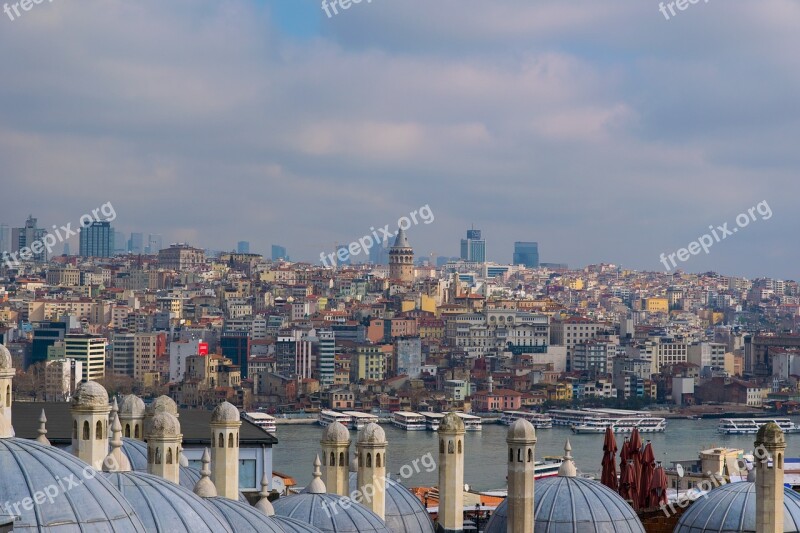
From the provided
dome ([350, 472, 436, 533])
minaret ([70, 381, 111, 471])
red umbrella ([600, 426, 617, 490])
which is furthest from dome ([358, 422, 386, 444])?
red umbrella ([600, 426, 617, 490])

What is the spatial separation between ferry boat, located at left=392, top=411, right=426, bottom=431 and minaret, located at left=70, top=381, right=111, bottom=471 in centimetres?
2255

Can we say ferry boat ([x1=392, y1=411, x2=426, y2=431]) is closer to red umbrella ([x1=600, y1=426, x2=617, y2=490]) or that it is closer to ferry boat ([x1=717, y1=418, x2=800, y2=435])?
ferry boat ([x1=717, y1=418, x2=800, y2=435])

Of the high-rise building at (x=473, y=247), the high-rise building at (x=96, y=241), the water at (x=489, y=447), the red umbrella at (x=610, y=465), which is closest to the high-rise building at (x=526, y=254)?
the high-rise building at (x=473, y=247)

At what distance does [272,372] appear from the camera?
33.0 meters

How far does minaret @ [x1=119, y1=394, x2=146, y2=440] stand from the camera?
6.23 m

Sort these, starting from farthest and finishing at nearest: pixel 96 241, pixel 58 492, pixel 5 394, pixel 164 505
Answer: pixel 96 241, pixel 164 505, pixel 5 394, pixel 58 492

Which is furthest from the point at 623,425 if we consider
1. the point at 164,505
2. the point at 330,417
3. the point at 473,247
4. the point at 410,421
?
the point at 473,247

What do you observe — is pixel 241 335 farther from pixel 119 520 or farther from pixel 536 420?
pixel 119 520

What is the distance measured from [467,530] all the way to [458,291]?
40.3 meters

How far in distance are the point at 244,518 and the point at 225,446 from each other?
40.4 inches

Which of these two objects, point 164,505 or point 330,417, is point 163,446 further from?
point 330,417

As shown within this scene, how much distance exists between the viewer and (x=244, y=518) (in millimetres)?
4480

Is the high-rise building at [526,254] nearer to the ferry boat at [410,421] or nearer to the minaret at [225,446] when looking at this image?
the ferry boat at [410,421]

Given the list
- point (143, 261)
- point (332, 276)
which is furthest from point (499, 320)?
point (143, 261)
